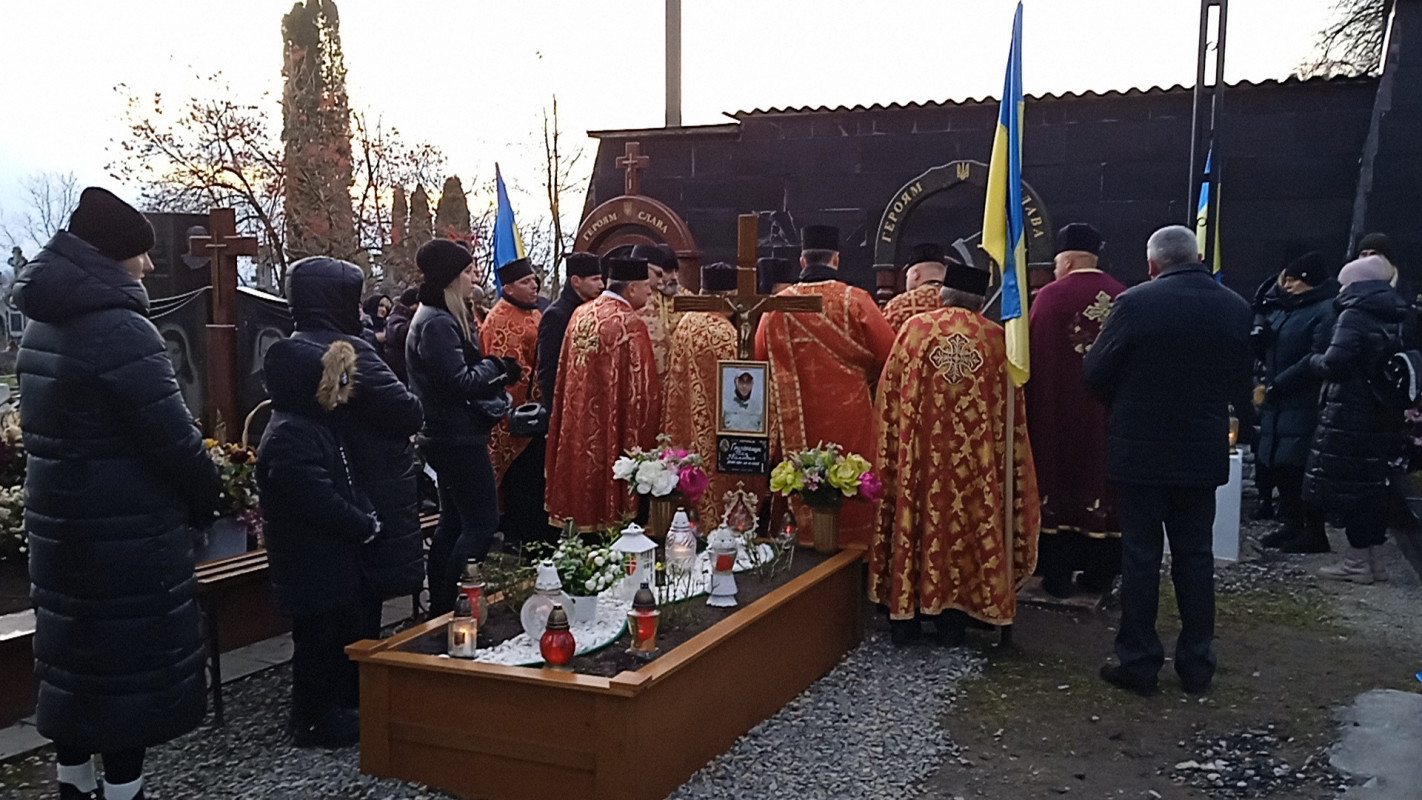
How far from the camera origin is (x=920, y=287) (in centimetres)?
661

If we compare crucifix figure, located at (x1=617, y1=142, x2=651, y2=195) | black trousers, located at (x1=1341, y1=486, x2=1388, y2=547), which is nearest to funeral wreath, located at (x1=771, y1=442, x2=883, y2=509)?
black trousers, located at (x1=1341, y1=486, x2=1388, y2=547)

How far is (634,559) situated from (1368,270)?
4.88m

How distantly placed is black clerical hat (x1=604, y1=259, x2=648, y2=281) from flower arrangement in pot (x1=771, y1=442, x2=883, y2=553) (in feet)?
5.42

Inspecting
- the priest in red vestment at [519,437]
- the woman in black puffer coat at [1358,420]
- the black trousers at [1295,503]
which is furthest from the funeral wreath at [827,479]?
the black trousers at [1295,503]

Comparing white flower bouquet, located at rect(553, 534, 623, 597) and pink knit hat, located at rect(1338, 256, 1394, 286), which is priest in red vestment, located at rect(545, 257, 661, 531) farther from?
pink knit hat, located at rect(1338, 256, 1394, 286)

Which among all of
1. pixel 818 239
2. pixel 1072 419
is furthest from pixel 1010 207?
pixel 1072 419

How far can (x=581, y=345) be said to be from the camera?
6590 millimetres

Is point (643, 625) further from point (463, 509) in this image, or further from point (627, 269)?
point (627, 269)

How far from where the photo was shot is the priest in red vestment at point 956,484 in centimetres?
547

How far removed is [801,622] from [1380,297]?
4179 millimetres

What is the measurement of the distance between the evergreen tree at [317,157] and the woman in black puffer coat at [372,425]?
1138 cm

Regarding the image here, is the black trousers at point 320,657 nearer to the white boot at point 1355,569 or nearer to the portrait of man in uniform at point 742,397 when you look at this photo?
the portrait of man in uniform at point 742,397

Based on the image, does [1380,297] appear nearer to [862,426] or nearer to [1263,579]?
[1263,579]

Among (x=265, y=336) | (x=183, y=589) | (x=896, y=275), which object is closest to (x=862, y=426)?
(x=183, y=589)
